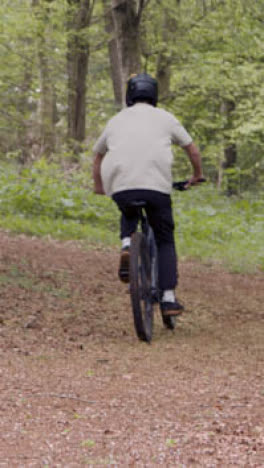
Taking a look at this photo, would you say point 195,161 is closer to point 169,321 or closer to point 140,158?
point 140,158

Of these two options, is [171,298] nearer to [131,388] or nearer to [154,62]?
[131,388]

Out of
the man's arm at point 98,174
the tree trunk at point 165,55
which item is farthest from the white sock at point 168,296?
the tree trunk at point 165,55

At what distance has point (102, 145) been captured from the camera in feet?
16.8

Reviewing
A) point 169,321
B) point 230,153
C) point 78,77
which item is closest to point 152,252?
point 169,321

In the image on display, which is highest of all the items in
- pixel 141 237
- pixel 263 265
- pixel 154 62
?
pixel 154 62

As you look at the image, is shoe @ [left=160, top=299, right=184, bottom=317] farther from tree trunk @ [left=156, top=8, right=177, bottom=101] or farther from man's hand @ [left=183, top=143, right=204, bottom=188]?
tree trunk @ [left=156, top=8, right=177, bottom=101]

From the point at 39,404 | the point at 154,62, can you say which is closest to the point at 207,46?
the point at 154,62

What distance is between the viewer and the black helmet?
201 inches

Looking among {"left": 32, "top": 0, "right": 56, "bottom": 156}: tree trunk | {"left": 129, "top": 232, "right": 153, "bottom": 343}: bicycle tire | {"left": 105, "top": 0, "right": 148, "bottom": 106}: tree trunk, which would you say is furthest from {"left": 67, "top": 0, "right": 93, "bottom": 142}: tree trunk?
{"left": 129, "top": 232, "right": 153, "bottom": 343}: bicycle tire

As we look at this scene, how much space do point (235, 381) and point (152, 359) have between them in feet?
2.70

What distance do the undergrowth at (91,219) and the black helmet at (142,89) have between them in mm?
4724

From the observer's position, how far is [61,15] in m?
17.3

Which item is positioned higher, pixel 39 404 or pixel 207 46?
pixel 207 46

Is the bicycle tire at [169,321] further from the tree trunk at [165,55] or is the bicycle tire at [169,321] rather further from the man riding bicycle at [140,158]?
the tree trunk at [165,55]
